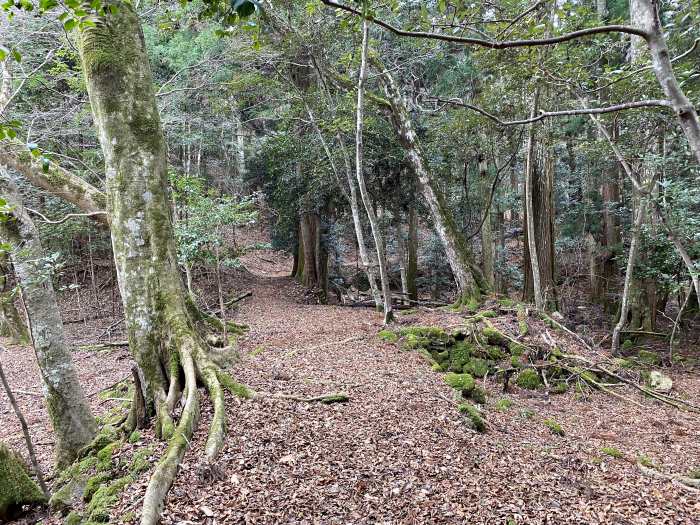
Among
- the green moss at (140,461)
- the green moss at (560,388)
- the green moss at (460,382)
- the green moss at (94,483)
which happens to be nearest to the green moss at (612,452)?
the green moss at (460,382)

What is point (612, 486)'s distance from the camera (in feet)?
12.6

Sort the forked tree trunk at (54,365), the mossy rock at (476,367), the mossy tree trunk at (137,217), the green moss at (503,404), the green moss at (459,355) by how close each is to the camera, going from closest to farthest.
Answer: the mossy tree trunk at (137,217), the forked tree trunk at (54,365), the green moss at (503,404), the mossy rock at (476,367), the green moss at (459,355)

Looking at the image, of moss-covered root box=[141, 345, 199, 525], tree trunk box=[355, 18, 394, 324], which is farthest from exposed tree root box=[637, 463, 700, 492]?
tree trunk box=[355, 18, 394, 324]

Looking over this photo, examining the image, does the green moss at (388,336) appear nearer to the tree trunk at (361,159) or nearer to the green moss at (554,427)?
the tree trunk at (361,159)

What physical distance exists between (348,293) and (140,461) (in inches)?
487

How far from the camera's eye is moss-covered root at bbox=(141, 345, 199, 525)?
266 cm

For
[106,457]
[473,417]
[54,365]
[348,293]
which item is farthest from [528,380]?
[348,293]

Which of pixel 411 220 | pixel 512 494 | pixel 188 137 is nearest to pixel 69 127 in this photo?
pixel 188 137

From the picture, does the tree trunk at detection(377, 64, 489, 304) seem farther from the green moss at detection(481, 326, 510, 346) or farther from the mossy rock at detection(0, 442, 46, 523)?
the mossy rock at detection(0, 442, 46, 523)

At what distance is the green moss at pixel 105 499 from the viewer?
290 cm

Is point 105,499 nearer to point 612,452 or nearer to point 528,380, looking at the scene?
point 612,452

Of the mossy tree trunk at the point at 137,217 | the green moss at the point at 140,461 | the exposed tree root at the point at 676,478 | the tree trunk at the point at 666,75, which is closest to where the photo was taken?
the tree trunk at the point at 666,75

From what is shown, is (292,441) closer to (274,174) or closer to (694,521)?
(694,521)

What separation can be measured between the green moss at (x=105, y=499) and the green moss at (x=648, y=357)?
10651 mm
